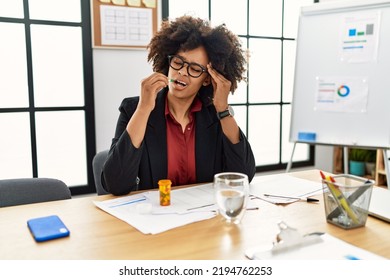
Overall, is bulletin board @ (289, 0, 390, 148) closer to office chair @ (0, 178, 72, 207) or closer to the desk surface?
the desk surface

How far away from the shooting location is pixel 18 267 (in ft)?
2.77

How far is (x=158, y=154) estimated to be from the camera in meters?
1.55

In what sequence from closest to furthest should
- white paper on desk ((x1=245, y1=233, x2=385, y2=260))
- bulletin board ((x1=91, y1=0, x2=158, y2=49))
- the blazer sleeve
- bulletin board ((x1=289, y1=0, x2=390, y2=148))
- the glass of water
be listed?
1. white paper on desk ((x1=245, y1=233, x2=385, y2=260))
2. the glass of water
3. the blazer sleeve
4. bulletin board ((x1=289, y1=0, x2=390, y2=148))
5. bulletin board ((x1=91, y1=0, x2=158, y2=49))

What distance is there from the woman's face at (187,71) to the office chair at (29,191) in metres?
0.59

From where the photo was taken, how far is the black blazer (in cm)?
138

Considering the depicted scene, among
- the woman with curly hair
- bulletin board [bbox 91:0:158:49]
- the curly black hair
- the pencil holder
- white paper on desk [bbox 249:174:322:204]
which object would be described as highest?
bulletin board [bbox 91:0:158:49]

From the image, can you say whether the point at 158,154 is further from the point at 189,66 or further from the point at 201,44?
the point at 201,44

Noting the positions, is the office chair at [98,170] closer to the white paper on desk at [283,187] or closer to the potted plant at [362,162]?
the white paper on desk at [283,187]

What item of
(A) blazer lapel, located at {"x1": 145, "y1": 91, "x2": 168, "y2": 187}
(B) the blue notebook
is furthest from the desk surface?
(A) blazer lapel, located at {"x1": 145, "y1": 91, "x2": 168, "y2": 187}

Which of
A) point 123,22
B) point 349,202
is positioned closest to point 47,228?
point 349,202

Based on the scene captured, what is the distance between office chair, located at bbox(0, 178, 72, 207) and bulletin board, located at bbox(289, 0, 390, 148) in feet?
4.71

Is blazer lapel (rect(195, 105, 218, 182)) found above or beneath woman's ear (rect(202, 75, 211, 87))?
beneath

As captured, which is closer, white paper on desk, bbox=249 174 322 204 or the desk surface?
the desk surface

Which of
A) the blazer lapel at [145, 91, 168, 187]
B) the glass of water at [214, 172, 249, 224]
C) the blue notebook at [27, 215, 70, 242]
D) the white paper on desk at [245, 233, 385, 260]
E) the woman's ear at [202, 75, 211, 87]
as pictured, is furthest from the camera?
the woman's ear at [202, 75, 211, 87]
